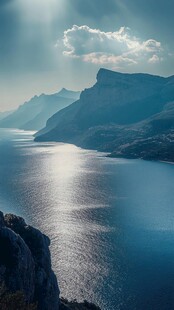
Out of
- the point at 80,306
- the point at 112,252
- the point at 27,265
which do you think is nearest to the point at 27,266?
the point at 27,265

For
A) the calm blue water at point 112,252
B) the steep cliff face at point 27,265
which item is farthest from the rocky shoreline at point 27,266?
the calm blue water at point 112,252

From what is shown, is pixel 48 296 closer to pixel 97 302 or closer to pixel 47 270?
pixel 47 270

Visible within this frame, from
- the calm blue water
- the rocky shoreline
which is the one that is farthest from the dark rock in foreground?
the calm blue water

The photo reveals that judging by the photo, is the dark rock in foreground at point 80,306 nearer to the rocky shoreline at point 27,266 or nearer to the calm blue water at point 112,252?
the rocky shoreline at point 27,266

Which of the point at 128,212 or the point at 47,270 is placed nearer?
the point at 47,270

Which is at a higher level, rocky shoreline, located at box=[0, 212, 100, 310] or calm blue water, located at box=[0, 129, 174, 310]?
rocky shoreline, located at box=[0, 212, 100, 310]

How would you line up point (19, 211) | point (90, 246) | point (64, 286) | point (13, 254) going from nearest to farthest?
point (13, 254) < point (64, 286) < point (90, 246) < point (19, 211)

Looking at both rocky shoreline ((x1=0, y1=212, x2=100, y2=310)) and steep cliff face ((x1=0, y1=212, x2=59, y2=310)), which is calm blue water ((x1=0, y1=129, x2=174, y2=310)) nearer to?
rocky shoreline ((x1=0, y1=212, x2=100, y2=310))

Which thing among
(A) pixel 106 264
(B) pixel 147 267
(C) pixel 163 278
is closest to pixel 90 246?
(A) pixel 106 264
